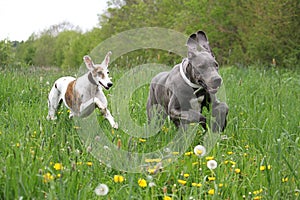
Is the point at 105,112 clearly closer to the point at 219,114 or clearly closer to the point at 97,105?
the point at 97,105

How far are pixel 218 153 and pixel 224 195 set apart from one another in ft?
1.92

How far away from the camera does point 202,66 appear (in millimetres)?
2957

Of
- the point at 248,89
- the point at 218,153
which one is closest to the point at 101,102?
the point at 218,153

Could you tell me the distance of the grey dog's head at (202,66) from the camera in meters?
2.89

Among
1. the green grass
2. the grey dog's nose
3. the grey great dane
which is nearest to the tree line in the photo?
the green grass

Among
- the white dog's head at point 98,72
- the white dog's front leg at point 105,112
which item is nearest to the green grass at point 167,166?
the white dog's front leg at point 105,112

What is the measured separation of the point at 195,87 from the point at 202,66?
0.27 m

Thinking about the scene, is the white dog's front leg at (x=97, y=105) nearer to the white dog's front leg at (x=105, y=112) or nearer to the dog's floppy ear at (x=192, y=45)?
the white dog's front leg at (x=105, y=112)

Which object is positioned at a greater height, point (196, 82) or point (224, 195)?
point (196, 82)

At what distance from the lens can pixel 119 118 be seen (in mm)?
4074

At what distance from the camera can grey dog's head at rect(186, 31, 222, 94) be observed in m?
2.89

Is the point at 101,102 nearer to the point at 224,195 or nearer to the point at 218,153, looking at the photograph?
the point at 218,153

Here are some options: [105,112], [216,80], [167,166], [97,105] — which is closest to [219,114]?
[216,80]

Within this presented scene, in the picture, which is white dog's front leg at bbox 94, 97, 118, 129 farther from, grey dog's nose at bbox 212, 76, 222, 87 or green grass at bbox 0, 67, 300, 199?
grey dog's nose at bbox 212, 76, 222, 87
